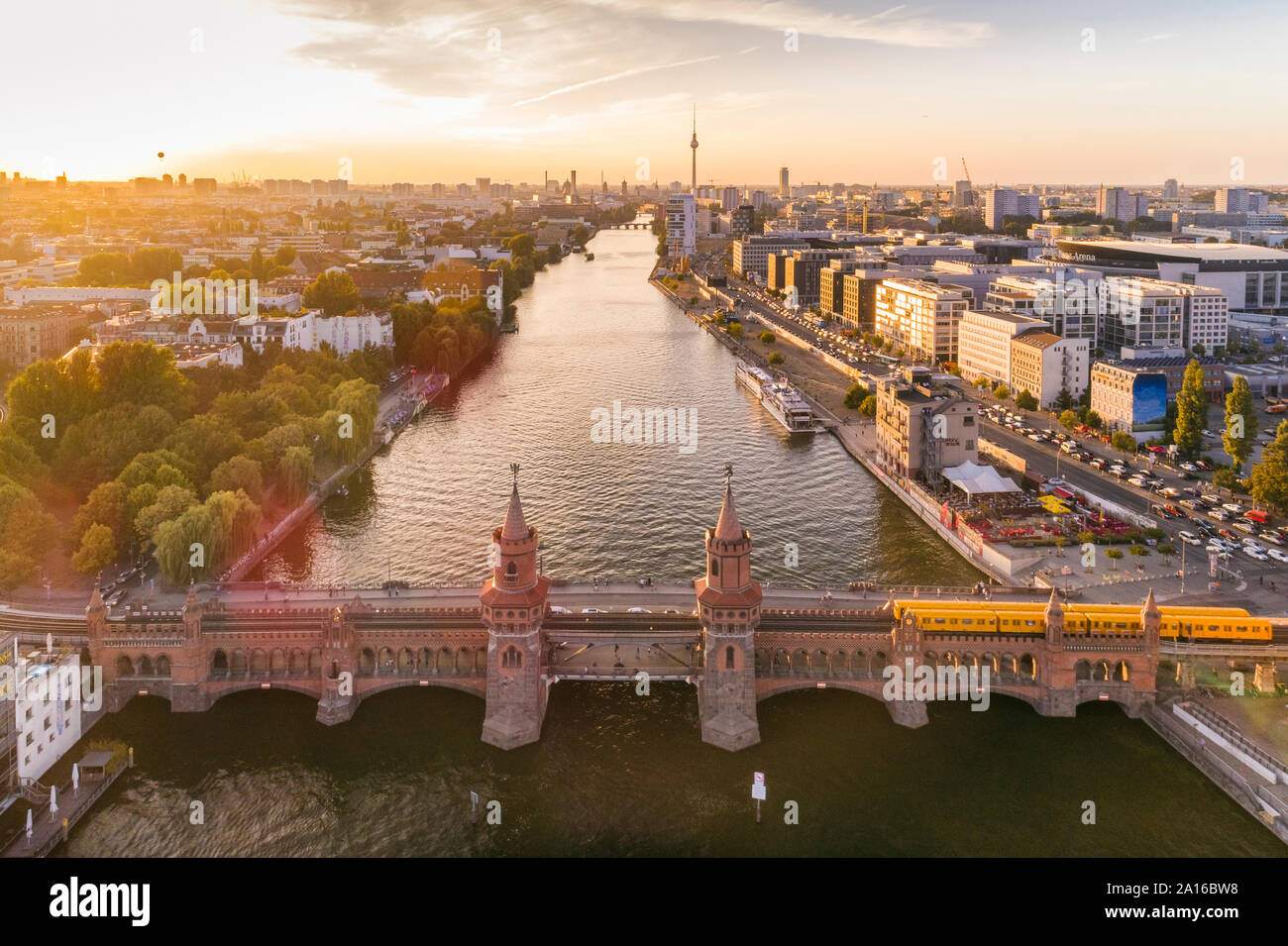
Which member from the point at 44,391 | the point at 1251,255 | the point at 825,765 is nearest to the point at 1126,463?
the point at 825,765

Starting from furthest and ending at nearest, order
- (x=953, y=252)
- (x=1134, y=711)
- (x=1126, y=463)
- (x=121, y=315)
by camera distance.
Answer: (x=953, y=252)
(x=121, y=315)
(x=1126, y=463)
(x=1134, y=711)

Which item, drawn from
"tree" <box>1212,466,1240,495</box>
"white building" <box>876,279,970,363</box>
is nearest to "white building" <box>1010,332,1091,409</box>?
"white building" <box>876,279,970,363</box>

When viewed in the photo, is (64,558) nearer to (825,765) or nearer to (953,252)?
(825,765)

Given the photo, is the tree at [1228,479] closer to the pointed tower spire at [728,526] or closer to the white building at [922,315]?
the pointed tower spire at [728,526]

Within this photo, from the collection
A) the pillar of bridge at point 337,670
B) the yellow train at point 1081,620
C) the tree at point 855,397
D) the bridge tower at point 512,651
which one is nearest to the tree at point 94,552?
the pillar of bridge at point 337,670

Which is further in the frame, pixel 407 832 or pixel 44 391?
pixel 44 391

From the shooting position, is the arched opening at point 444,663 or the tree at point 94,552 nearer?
the arched opening at point 444,663
